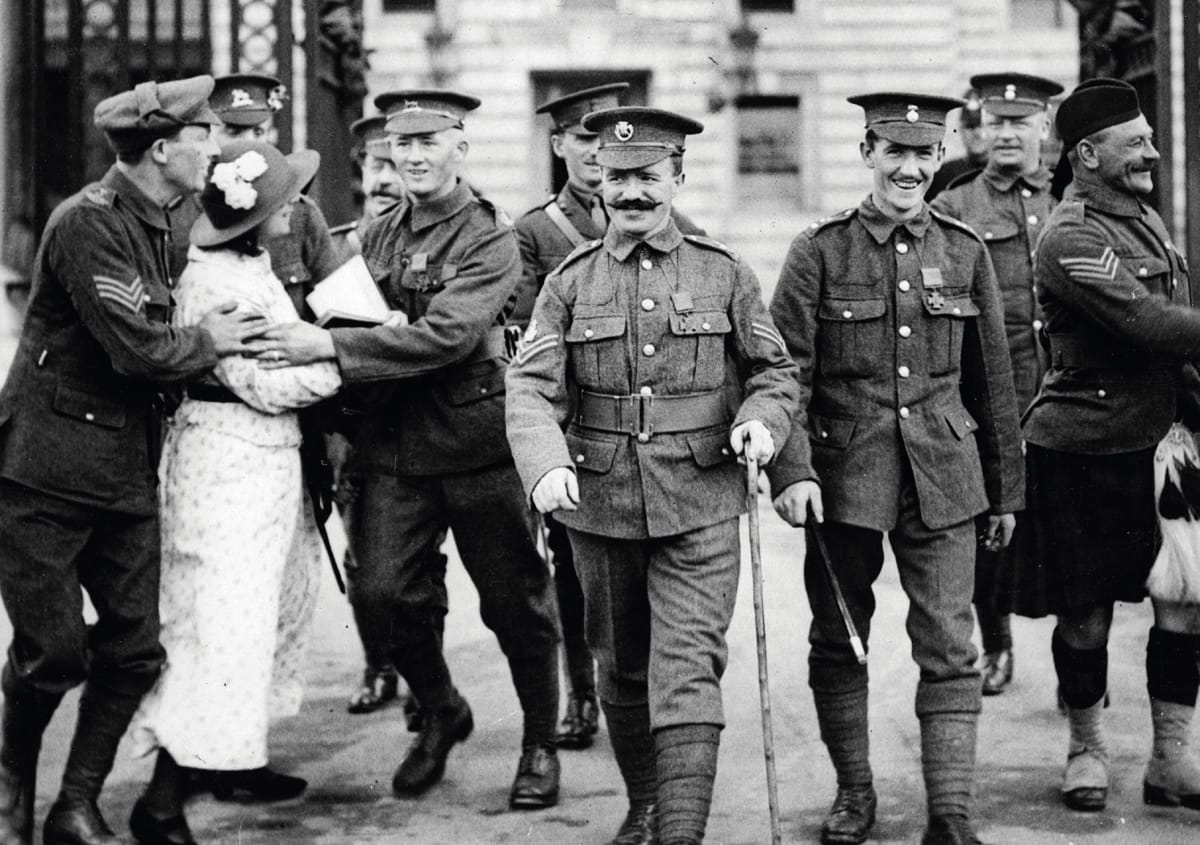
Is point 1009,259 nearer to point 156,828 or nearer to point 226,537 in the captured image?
point 226,537

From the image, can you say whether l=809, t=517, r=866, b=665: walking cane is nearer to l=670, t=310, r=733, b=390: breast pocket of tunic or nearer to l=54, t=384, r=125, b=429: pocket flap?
l=670, t=310, r=733, b=390: breast pocket of tunic

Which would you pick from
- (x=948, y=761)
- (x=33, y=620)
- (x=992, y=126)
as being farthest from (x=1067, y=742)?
(x=33, y=620)

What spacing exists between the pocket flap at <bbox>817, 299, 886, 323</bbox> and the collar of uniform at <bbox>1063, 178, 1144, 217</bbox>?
0.88 m

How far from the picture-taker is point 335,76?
9.55 metres

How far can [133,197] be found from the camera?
4.84 m

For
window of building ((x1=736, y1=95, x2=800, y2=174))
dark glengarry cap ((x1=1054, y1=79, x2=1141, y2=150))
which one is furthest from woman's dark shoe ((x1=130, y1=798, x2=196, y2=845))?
window of building ((x1=736, y1=95, x2=800, y2=174))

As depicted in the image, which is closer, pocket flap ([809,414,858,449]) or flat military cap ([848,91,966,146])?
flat military cap ([848,91,966,146])

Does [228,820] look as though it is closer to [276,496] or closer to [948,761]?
[276,496]

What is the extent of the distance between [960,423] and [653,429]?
97 cm

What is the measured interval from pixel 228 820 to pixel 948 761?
7.38 ft

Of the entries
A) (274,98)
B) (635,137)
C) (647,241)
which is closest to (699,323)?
(647,241)

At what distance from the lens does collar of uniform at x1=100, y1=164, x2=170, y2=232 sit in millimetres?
4824

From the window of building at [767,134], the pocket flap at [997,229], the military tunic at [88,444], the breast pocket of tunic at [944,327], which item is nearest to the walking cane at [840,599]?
the breast pocket of tunic at [944,327]

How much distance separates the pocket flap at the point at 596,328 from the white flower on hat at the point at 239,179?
108cm
